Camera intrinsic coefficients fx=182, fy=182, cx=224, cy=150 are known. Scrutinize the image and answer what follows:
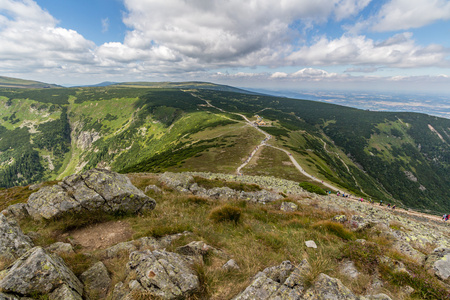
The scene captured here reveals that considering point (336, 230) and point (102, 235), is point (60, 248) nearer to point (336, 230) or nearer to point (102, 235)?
point (102, 235)

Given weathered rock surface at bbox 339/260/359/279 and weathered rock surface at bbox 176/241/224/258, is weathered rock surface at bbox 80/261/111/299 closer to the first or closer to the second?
weathered rock surface at bbox 176/241/224/258

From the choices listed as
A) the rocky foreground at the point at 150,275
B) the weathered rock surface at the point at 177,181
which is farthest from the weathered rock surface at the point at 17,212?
the weathered rock surface at the point at 177,181

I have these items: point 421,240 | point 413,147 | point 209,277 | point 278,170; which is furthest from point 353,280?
point 413,147

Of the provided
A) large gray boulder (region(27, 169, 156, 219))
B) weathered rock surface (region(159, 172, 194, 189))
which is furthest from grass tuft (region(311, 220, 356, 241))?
weathered rock surface (region(159, 172, 194, 189))

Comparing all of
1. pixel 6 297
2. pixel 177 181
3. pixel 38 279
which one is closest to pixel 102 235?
pixel 38 279

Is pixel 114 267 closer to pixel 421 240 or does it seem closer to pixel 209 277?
pixel 209 277

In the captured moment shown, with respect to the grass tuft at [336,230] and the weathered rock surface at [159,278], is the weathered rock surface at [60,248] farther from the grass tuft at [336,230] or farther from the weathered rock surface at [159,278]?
the grass tuft at [336,230]

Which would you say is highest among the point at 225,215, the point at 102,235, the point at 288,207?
the point at 225,215
